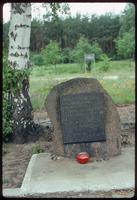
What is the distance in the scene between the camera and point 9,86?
8305 mm

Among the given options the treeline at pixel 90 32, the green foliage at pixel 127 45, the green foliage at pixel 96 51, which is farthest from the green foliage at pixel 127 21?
the green foliage at pixel 96 51

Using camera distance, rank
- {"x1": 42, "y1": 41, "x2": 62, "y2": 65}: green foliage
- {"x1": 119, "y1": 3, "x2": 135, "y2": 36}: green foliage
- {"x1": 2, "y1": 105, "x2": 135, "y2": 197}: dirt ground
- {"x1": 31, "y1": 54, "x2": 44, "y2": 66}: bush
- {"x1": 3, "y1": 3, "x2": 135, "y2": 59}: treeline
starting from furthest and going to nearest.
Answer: {"x1": 3, "y1": 3, "x2": 135, "y2": 59}: treeline
{"x1": 119, "y1": 3, "x2": 135, "y2": 36}: green foliage
{"x1": 31, "y1": 54, "x2": 44, "y2": 66}: bush
{"x1": 42, "y1": 41, "x2": 62, "y2": 65}: green foliage
{"x1": 2, "y1": 105, "x2": 135, "y2": 197}: dirt ground

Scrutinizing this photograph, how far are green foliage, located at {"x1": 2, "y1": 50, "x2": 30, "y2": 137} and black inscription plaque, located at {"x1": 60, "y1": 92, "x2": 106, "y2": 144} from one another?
161 centimetres

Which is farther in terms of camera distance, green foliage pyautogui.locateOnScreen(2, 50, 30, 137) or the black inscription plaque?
green foliage pyautogui.locateOnScreen(2, 50, 30, 137)

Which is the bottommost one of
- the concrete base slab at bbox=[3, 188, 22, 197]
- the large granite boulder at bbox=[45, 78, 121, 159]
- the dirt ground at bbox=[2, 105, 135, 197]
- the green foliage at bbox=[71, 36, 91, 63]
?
the concrete base slab at bbox=[3, 188, 22, 197]

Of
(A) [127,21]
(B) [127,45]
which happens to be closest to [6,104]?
(B) [127,45]

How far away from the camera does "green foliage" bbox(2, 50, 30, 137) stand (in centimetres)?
817

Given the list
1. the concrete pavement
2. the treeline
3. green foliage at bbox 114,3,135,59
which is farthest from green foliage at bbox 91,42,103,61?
the concrete pavement

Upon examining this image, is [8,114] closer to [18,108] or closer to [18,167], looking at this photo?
[18,108]

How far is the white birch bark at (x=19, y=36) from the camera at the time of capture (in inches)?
328

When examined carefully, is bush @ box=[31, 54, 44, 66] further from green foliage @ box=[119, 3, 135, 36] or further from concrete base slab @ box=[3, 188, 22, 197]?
concrete base slab @ box=[3, 188, 22, 197]

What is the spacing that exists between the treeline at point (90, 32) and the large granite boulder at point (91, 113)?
34473 millimetres

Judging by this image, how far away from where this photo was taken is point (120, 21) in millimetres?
45969

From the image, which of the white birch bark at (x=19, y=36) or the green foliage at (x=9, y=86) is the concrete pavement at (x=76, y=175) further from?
the white birch bark at (x=19, y=36)
